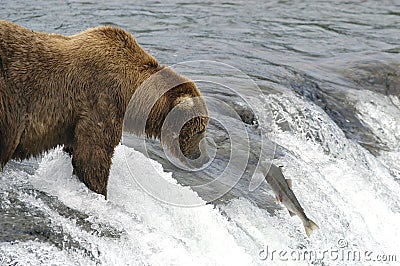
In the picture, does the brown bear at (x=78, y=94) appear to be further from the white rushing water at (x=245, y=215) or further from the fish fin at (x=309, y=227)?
the fish fin at (x=309, y=227)

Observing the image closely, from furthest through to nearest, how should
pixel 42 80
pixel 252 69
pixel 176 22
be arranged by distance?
pixel 176 22 → pixel 252 69 → pixel 42 80

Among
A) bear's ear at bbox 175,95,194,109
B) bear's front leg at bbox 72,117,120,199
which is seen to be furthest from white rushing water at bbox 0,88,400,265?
bear's ear at bbox 175,95,194,109

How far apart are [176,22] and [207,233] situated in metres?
6.70

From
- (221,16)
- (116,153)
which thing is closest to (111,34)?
(116,153)

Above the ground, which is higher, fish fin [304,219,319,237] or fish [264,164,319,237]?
fish [264,164,319,237]

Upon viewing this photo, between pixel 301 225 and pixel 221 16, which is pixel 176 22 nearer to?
pixel 221 16

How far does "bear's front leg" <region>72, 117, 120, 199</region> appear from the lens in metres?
4.75

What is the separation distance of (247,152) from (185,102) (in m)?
1.66

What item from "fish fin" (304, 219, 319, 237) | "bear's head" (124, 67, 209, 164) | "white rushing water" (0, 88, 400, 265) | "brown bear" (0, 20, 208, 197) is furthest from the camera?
"fish fin" (304, 219, 319, 237)

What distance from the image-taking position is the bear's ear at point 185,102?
4.97m

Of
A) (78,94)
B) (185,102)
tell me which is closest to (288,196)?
(185,102)

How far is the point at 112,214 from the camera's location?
4727 mm

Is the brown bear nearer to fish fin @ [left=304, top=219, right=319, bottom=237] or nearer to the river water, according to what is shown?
the river water

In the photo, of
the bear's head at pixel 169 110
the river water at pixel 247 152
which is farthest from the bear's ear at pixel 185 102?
the river water at pixel 247 152
